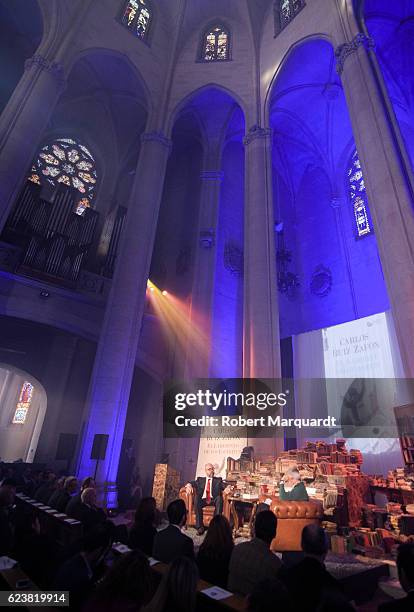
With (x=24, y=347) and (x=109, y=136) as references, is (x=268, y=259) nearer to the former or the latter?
(x=24, y=347)

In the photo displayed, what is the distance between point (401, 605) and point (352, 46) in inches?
469

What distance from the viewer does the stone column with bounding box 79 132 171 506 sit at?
8.23m

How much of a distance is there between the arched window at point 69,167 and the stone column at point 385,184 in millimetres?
10920

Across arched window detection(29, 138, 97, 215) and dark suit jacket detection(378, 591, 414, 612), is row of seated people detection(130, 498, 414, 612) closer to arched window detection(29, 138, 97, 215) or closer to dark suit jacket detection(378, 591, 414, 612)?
dark suit jacket detection(378, 591, 414, 612)

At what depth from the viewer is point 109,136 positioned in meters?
16.3

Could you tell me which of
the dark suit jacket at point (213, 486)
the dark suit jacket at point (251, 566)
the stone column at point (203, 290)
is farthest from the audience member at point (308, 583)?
the stone column at point (203, 290)

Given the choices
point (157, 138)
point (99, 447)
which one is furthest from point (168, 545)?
point (157, 138)

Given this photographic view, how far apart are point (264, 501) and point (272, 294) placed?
547 cm

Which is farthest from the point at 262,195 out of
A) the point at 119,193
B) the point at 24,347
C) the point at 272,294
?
the point at 24,347

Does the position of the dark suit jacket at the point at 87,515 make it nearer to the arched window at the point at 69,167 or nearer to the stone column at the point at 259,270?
the stone column at the point at 259,270

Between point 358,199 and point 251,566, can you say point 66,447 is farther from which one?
point 358,199

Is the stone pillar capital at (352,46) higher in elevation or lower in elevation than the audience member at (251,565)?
higher

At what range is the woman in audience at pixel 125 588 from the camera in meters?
1.43

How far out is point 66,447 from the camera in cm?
1241
